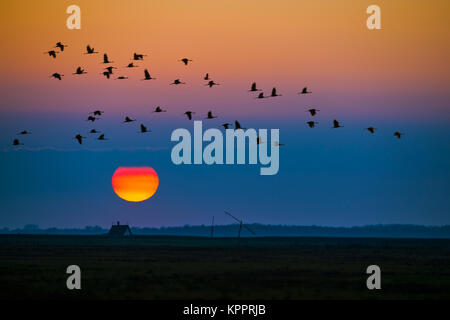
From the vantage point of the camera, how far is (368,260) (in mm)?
73500

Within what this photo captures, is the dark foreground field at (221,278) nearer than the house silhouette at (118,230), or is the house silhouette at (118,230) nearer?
the dark foreground field at (221,278)

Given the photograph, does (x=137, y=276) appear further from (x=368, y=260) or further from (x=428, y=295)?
(x=368, y=260)

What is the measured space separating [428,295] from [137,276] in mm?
18429

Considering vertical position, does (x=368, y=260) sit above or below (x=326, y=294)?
above

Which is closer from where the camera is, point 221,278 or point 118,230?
point 221,278

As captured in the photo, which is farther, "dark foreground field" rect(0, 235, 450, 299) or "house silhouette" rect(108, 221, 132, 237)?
"house silhouette" rect(108, 221, 132, 237)

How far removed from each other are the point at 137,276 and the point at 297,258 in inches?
987
